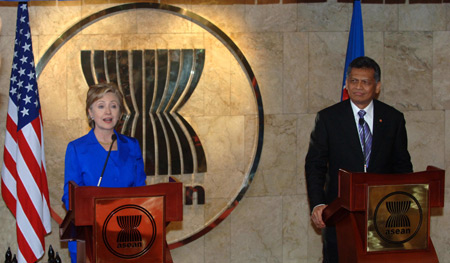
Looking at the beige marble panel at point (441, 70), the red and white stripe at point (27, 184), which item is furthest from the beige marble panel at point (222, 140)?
the beige marble panel at point (441, 70)

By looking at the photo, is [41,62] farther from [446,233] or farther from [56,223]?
[446,233]

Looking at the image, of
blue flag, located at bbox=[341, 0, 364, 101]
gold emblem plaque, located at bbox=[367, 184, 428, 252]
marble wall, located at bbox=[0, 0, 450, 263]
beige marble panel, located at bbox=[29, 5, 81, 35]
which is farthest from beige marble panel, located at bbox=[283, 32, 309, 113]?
gold emblem plaque, located at bbox=[367, 184, 428, 252]

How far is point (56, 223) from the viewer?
5.42 metres

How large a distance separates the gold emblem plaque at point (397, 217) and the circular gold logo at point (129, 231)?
3.58 ft

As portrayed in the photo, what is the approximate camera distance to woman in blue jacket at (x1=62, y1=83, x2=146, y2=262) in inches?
155

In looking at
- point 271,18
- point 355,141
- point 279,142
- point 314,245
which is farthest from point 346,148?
point 314,245

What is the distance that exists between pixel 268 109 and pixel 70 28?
1776 mm

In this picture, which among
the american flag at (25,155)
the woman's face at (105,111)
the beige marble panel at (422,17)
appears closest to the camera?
the woman's face at (105,111)

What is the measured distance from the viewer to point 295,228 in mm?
5836

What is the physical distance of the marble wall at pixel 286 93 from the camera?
5379 millimetres

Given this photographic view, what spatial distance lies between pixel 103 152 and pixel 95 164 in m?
0.10

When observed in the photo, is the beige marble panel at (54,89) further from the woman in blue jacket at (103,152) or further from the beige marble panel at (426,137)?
the beige marble panel at (426,137)

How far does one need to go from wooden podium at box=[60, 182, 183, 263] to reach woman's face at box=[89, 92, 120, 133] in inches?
31.5

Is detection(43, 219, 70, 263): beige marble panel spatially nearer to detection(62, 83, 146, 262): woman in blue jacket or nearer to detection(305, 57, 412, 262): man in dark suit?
detection(62, 83, 146, 262): woman in blue jacket
